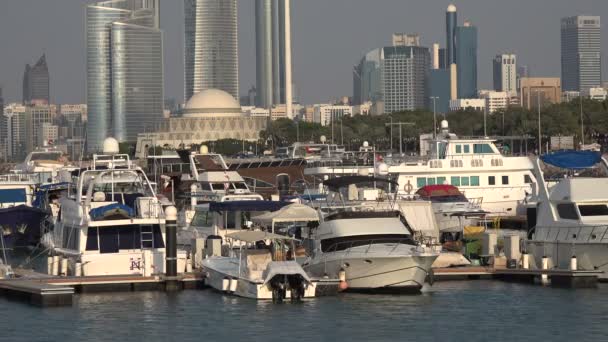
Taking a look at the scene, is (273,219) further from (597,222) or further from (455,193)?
(455,193)

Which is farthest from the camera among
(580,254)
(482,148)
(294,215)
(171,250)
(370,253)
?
(482,148)

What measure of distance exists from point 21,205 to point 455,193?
1685cm

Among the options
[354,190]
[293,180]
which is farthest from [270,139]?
[354,190]

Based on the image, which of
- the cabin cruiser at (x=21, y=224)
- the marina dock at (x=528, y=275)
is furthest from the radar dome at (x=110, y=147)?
the marina dock at (x=528, y=275)

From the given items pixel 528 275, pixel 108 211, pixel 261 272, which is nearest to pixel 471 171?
pixel 528 275

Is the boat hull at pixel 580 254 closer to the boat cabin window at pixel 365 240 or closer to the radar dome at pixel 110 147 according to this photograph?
the boat cabin window at pixel 365 240

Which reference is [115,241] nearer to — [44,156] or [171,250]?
[171,250]

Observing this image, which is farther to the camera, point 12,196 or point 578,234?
point 12,196

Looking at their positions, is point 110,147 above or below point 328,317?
above

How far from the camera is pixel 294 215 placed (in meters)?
45.3

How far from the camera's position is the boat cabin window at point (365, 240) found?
4153cm

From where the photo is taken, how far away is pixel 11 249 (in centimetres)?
6053

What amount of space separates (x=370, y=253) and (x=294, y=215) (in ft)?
15.9

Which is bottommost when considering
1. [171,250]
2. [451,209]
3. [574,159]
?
[171,250]
